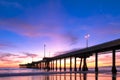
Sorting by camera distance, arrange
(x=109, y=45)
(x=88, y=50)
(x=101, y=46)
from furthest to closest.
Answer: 1. (x=88, y=50)
2. (x=101, y=46)
3. (x=109, y=45)

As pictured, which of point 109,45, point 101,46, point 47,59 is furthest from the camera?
point 47,59

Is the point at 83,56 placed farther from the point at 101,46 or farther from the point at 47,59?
the point at 47,59

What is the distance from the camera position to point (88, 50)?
4578cm

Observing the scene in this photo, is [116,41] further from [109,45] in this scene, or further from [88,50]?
[88,50]

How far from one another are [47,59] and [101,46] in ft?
179

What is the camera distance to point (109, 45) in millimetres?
35344

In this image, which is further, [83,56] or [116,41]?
[83,56]

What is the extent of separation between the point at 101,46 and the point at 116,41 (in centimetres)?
635

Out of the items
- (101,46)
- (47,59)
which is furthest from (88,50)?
(47,59)

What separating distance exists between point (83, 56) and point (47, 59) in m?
37.5

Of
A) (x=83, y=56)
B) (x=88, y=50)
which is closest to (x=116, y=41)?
(x=88, y=50)

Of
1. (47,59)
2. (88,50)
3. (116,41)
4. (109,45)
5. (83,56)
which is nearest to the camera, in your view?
(116,41)

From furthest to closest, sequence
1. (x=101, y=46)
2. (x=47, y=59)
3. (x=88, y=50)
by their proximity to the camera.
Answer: (x=47, y=59) → (x=88, y=50) → (x=101, y=46)

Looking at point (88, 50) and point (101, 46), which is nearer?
point (101, 46)
